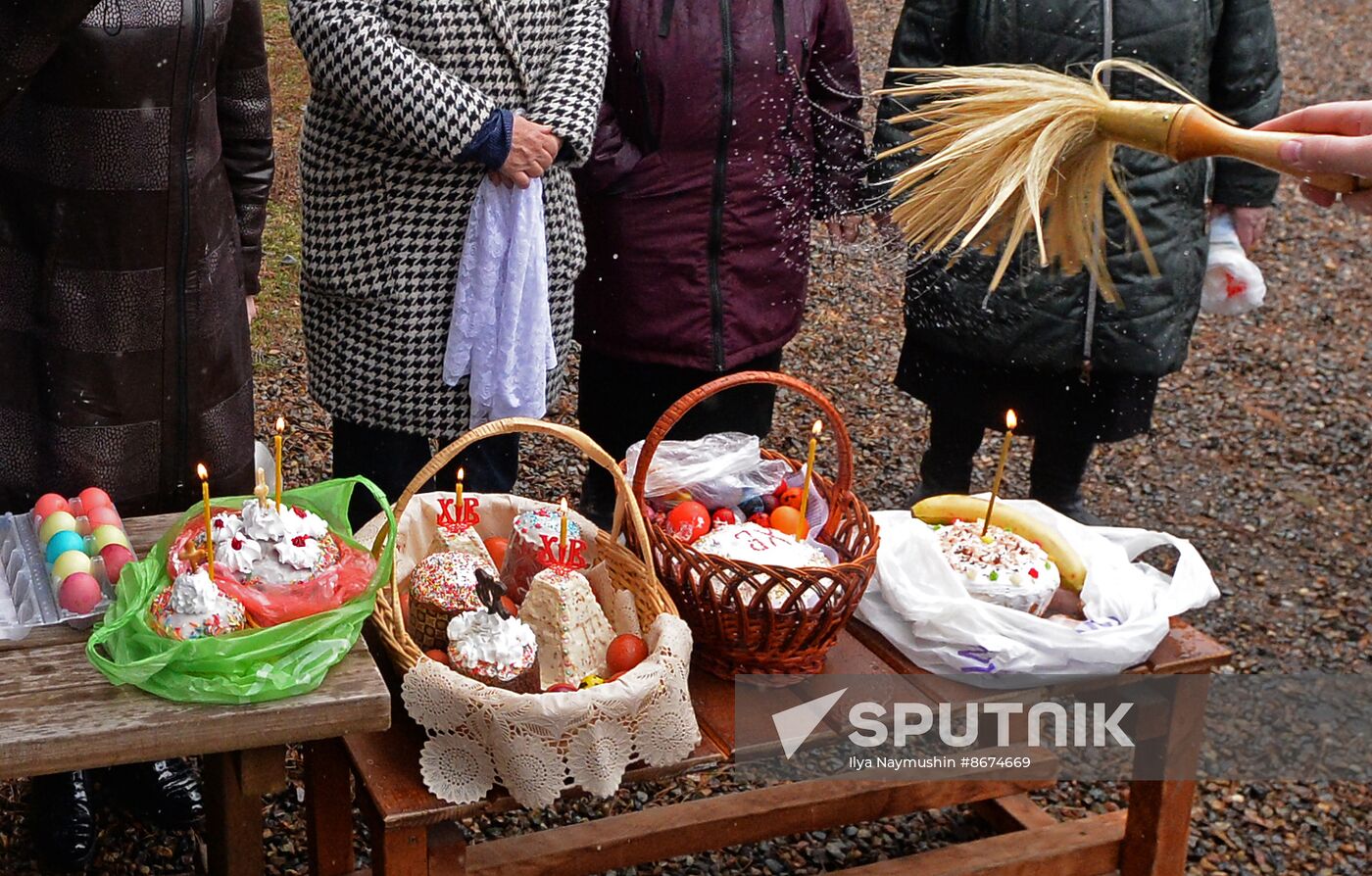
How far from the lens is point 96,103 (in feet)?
7.26

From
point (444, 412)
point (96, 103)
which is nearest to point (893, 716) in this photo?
point (444, 412)

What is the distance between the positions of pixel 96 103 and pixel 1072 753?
2377 millimetres

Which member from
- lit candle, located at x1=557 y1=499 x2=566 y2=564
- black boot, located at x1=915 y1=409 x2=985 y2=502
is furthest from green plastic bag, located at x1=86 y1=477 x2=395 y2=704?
black boot, located at x1=915 y1=409 x2=985 y2=502

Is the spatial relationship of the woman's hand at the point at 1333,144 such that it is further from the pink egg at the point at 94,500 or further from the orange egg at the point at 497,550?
the pink egg at the point at 94,500

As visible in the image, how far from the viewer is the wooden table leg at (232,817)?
214 cm

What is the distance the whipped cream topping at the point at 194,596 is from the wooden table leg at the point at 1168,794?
1.58m

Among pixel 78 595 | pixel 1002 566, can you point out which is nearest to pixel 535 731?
pixel 78 595

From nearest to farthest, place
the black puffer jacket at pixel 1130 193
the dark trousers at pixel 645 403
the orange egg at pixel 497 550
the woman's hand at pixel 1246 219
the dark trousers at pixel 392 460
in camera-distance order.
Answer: the orange egg at pixel 497 550
the dark trousers at pixel 392 460
the black puffer jacket at pixel 1130 193
the dark trousers at pixel 645 403
the woman's hand at pixel 1246 219

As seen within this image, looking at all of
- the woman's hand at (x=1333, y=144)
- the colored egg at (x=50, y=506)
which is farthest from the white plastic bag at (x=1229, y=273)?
the colored egg at (x=50, y=506)

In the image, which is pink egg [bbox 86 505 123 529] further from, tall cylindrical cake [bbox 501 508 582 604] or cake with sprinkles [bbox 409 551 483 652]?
tall cylindrical cake [bbox 501 508 582 604]

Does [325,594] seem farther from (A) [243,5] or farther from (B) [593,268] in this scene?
(B) [593,268]

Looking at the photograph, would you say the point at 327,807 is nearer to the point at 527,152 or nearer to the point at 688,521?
the point at 688,521

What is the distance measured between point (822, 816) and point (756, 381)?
0.88 m

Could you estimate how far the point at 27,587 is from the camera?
2.03 m
